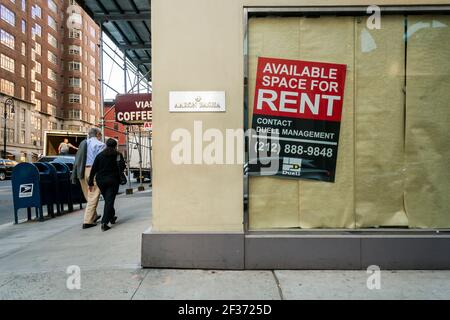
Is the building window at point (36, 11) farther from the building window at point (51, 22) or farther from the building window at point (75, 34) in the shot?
the building window at point (75, 34)

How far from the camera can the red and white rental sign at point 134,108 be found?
37.5ft

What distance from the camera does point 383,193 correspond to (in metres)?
4.41

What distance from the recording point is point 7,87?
48.6 m

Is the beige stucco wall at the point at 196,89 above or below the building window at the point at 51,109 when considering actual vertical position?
below

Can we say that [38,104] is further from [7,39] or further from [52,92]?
[7,39]

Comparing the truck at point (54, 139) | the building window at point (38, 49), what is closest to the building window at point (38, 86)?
the building window at point (38, 49)

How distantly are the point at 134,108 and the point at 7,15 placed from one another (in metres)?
50.5

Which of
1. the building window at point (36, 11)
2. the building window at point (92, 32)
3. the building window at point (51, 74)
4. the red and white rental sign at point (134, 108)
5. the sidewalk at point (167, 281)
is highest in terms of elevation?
the building window at point (92, 32)

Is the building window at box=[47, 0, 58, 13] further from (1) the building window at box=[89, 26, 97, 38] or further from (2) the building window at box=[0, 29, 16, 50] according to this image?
(2) the building window at box=[0, 29, 16, 50]

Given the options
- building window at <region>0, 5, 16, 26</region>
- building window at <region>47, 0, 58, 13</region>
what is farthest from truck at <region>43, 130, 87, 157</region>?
building window at <region>47, 0, 58, 13</region>

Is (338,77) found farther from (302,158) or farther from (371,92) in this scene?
(302,158)

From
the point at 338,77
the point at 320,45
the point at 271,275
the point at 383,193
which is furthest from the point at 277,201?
the point at 320,45

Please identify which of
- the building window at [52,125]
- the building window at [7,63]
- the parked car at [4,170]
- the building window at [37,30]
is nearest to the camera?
the parked car at [4,170]
